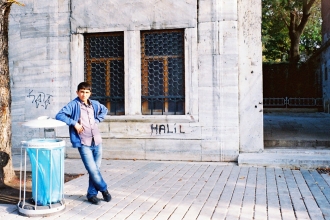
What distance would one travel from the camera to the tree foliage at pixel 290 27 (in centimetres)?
2639

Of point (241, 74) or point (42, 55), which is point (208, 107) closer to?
point (241, 74)

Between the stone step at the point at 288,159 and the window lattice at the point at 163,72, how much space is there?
6.84 ft

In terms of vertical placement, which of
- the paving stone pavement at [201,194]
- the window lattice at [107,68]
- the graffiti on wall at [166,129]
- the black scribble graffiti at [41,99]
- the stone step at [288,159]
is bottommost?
the paving stone pavement at [201,194]

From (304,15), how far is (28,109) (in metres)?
22.5

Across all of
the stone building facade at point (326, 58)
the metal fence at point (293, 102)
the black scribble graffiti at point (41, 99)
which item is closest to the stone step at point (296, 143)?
the black scribble graffiti at point (41, 99)

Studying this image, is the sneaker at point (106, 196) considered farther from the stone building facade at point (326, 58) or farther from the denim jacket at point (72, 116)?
the stone building facade at point (326, 58)

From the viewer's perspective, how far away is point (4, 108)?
689 cm

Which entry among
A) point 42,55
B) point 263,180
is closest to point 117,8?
point 42,55

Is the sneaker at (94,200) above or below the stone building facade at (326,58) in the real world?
below

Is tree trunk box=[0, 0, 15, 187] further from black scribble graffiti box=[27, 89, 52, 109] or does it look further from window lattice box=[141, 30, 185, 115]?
window lattice box=[141, 30, 185, 115]

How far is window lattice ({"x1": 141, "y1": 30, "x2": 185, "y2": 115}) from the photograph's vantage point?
9656 millimetres

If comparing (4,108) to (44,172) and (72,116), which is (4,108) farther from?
(44,172)

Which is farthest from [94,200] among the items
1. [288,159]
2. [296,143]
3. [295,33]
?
[295,33]

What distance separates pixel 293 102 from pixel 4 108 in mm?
21049
